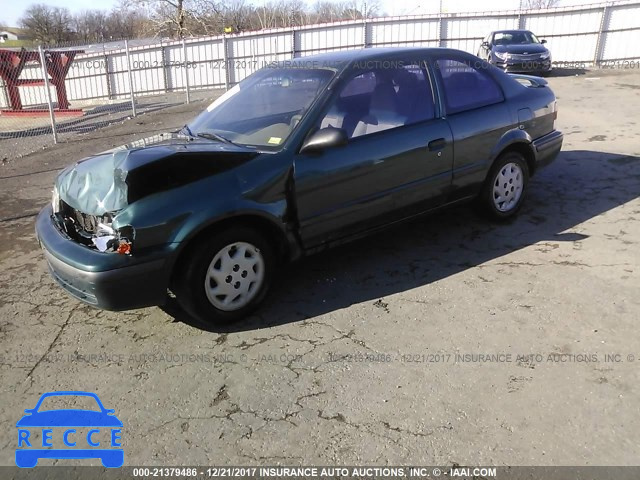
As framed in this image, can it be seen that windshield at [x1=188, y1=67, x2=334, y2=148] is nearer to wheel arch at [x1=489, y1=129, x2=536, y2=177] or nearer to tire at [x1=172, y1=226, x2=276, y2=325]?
tire at [x1=172, y1=226, x2=276, y2=325]

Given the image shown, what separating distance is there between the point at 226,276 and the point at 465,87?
2.77m

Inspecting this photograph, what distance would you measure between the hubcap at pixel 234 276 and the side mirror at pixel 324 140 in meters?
0.77

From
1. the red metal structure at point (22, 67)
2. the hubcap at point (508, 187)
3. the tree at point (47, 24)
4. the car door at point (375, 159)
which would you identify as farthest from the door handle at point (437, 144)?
the tree at point (47, 24)

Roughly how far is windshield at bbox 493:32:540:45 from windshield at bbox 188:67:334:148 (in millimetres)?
14643

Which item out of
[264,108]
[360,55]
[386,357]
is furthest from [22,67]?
[386,357]

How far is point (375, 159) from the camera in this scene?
389 cm

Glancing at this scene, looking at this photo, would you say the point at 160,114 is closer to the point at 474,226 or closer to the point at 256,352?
the point at 474,226

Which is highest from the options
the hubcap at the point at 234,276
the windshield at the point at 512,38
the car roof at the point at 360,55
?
the windshield at the point at 512,38

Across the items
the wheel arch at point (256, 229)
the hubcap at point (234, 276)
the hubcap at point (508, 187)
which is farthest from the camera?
the hubcap at point (508, 187)

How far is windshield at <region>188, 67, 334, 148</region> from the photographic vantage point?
378cm

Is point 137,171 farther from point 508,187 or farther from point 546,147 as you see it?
point 546,147

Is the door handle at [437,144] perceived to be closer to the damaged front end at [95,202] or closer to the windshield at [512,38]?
the damaged front end at [95,202]

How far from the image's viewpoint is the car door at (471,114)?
4445 mm

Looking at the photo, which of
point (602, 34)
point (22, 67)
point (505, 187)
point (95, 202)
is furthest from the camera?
point (602, 34)
